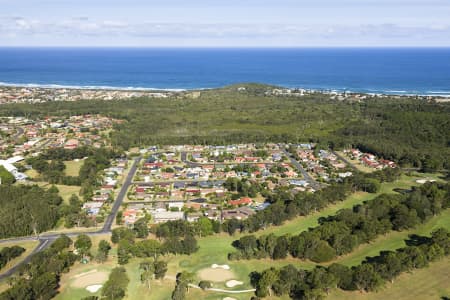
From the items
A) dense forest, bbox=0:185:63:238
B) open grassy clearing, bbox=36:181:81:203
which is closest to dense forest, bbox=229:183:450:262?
dense forest, bbox=0:185:63:238

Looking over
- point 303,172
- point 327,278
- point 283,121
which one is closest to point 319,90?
point 283,121

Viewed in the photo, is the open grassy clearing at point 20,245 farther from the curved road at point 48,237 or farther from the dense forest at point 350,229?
the dense forest at point 350,229

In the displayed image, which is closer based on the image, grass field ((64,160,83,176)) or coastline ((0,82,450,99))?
grass field ((64,160,83,176))

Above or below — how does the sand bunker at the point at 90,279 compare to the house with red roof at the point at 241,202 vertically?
below

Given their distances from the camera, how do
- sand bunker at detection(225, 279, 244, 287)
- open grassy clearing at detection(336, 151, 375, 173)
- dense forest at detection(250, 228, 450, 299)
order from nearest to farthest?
dense forest at detection(250, 228, 450, 299) < sand bunker at detection(225, 279, 244, 287) < open grassy clearing at detection(336, 151, 375, 173)

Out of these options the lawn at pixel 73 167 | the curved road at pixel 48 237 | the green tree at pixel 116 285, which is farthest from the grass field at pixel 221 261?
the lawn at pixel 73 167

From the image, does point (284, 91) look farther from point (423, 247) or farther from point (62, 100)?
point (423, 247)

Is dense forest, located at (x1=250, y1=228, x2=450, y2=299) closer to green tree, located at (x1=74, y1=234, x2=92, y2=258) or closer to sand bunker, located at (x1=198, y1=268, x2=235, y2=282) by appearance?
sand bunker, located at (x1=198, y1=268, x2=235, y2=282)
